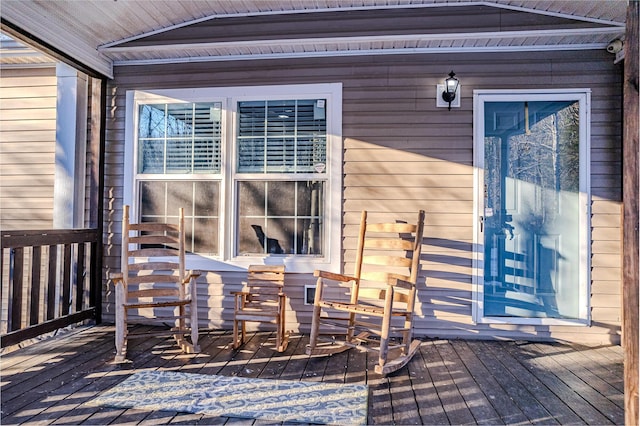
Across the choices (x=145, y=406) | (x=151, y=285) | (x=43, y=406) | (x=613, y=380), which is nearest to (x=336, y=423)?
(x=145, y=406)

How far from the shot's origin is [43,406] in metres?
2.27

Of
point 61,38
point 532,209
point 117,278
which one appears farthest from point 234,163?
point 532,209

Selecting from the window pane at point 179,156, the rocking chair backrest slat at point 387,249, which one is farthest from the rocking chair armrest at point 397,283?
the window pane at point 179,156

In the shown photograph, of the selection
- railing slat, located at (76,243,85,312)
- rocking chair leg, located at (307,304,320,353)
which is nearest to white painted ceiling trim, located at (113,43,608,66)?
railing slat, located at (76,243,85,312)

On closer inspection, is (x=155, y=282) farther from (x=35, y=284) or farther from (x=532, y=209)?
(x=532, y=209)

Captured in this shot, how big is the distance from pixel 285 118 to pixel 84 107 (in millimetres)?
2008

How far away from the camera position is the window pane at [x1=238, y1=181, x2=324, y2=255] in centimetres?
379

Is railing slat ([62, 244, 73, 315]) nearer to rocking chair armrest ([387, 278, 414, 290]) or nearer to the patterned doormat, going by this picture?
the patterned doormat

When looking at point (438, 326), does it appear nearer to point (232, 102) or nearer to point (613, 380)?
point (613, 380)

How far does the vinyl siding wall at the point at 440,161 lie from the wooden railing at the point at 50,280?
135 centimetres

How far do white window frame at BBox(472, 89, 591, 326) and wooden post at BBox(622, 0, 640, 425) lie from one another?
1.61m

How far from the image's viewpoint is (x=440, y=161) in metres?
3.63

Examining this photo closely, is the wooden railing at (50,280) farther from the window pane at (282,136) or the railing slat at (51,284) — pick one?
the window pane at (282,136)

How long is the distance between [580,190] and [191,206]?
3505 millimetres
